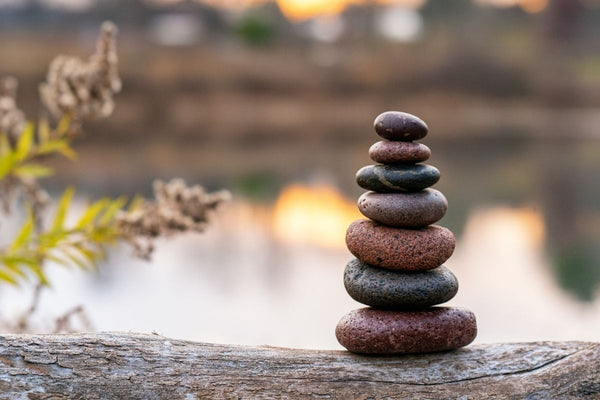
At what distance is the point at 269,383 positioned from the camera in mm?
2756

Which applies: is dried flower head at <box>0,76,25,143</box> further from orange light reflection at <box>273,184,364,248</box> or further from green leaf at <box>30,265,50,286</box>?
orange light reflection at <box>273,184,364,248</box>

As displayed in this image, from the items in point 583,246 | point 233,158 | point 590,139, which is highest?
→ point 590,139

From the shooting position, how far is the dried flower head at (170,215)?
3.35 metres

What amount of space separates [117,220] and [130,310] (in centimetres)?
482

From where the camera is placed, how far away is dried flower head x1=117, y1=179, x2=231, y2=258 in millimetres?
3350

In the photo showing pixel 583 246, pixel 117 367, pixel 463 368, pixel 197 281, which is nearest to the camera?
pixel 117 367

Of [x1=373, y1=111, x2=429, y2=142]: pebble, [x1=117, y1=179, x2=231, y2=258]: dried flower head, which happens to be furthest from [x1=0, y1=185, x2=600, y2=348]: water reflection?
[x1=373, y1=111, x2=429, y2=142]: pebble

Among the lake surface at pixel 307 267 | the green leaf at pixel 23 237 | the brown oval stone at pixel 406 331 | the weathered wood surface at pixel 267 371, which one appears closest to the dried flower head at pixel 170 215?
the lake surface at pixel 307 267

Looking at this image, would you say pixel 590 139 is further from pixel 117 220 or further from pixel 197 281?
pixel 117 220

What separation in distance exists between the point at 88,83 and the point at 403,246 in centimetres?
174

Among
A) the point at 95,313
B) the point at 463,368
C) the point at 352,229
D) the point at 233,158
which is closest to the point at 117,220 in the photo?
the point at 352,229

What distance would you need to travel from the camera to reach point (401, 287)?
289 centimetres

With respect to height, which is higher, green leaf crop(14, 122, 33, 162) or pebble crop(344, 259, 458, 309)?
green leaf crop(14, 122, 33, 162)

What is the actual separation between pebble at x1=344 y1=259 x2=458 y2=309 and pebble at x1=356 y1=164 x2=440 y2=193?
13.9 inches
